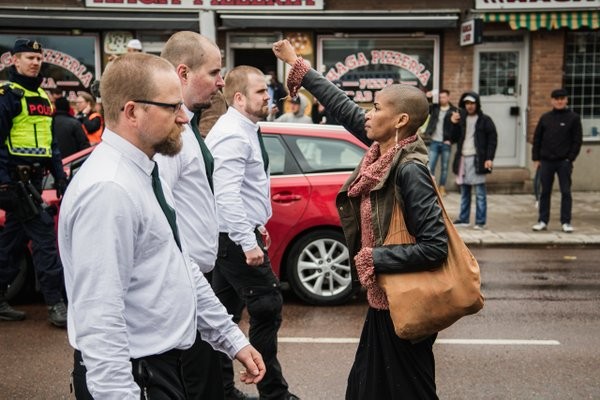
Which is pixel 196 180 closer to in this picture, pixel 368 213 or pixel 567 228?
pixel 368 213

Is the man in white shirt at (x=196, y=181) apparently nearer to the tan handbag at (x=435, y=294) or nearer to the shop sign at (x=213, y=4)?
the tan handbag at (x=435, y=294)

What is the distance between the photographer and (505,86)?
16.1 meters

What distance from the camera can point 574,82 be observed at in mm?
16078

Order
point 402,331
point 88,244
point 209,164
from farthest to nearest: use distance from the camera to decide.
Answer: point 209,164, point 402,331, point 88,244

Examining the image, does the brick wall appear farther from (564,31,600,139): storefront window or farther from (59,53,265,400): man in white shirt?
(59,53,265,400): man in white shirt

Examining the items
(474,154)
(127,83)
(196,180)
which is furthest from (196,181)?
(474,154)

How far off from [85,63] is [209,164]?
12740 millimetres

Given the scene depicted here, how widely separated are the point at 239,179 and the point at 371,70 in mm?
11723

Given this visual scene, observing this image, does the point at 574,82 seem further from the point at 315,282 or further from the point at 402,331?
the point at 402,331

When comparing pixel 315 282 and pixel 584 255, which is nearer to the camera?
pixel 315 282

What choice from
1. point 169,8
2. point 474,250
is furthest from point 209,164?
point 169,8

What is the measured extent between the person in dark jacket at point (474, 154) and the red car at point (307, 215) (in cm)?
476

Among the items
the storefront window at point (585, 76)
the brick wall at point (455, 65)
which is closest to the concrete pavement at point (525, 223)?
the storefront window at point (585, 76)

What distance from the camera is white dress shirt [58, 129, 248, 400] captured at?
234cm
